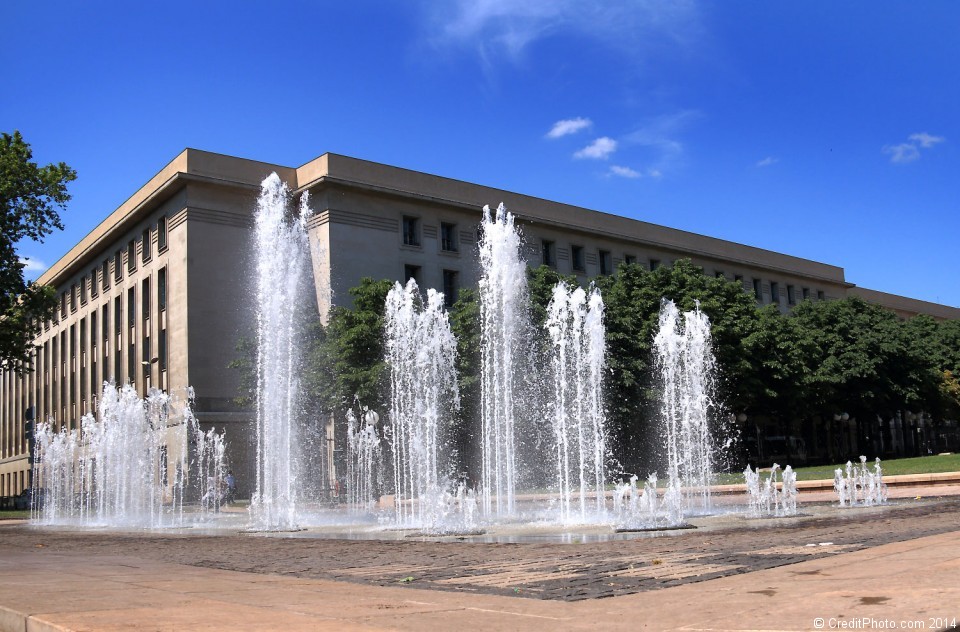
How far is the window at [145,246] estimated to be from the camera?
4859cm

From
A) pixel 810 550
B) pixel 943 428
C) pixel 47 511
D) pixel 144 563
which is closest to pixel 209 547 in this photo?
pixel 144 563

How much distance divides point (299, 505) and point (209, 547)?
15.8m

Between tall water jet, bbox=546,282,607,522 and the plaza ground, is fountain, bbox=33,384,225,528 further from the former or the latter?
the plaza ground

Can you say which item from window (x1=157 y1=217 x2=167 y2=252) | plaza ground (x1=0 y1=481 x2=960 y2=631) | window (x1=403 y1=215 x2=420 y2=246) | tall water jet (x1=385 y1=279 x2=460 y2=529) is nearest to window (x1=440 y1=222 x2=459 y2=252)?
window (x1=403 y1=215 x2=420 y2=246)

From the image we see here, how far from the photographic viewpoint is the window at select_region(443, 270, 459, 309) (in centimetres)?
4844

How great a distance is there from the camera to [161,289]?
47.0 m

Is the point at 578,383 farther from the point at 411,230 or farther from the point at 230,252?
the point at 230,252

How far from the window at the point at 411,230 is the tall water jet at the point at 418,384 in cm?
1175

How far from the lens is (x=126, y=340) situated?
168 feet

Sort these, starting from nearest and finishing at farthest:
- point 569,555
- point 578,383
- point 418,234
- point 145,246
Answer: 1. point 569,555
2. point 578,383
3. point 418,234
4. point 145,246

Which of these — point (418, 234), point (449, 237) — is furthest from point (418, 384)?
point (449, 237)

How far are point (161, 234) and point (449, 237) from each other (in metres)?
14.8

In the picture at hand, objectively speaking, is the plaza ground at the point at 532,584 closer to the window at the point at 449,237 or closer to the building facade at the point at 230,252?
the building facade at the point at 230,252

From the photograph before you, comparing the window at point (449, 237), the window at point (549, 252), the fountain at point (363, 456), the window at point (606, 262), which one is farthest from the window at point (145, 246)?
the window at point (606, 262)
